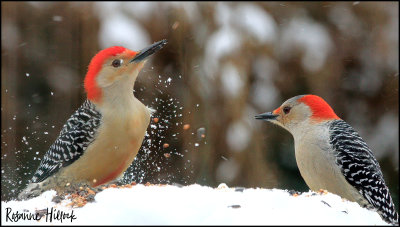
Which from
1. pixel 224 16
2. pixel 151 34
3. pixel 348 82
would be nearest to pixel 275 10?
pixel 224 16

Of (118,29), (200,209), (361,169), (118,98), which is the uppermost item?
(118,29)

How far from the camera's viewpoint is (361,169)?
109 inches

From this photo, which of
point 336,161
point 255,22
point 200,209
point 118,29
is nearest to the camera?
point 200,209

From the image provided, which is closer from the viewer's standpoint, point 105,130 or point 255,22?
point 105,130

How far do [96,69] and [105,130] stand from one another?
34 cm

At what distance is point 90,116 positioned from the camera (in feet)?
8.93

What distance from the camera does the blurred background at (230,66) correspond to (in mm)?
4617

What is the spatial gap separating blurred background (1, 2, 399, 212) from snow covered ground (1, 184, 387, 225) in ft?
6.02

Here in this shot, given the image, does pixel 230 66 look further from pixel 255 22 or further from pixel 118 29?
pixel 118 29

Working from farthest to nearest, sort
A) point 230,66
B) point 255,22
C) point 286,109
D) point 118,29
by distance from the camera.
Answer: point 255,22 → point 230,66 → point 118,29 → point 286,109

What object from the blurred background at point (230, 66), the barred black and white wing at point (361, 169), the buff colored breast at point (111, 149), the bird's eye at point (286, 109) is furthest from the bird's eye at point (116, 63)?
the blurred background at point (230, 66)

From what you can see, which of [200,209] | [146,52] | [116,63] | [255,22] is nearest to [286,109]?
[146,52]

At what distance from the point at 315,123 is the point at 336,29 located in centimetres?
288

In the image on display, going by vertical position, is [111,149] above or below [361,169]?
above
